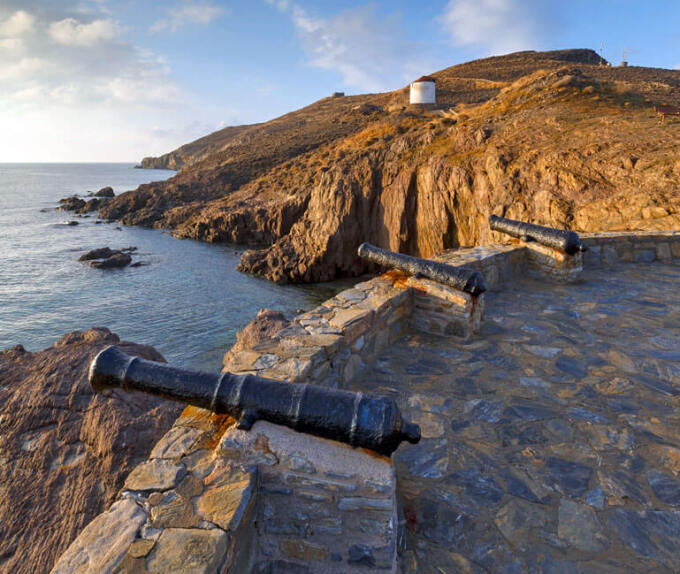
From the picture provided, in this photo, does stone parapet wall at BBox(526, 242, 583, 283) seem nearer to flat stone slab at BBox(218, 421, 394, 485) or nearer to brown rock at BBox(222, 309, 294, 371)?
brown rock at BBox(222, 309, 294, 371)

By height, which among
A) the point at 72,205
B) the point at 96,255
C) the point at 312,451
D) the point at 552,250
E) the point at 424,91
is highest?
the point at 424,91

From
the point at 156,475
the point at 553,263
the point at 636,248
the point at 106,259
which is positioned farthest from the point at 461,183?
the point at 106,259

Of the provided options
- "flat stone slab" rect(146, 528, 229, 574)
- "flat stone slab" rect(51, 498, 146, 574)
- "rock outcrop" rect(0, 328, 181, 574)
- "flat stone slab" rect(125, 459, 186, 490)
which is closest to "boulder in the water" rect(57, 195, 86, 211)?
"rock outcrop" rect(0, 328, 181, 574)

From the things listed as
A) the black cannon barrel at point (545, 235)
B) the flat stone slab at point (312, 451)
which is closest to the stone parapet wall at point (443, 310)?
the black cannon barrel at point (545, 235)

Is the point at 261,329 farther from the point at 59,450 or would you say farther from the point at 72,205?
the point at 72,205

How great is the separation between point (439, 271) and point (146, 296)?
65.6 feet

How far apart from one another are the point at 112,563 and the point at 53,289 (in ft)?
82.0

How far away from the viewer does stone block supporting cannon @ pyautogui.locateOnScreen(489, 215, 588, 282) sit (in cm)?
614

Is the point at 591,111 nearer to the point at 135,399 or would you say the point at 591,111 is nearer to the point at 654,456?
the point at 654,456

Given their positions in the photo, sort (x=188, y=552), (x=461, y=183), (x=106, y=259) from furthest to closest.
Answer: (x=106, y=259)
(x=461, y=183)
(x=188, y=552)

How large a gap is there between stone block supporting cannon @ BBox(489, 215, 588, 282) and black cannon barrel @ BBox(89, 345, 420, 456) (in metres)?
5.15

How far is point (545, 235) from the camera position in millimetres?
6426

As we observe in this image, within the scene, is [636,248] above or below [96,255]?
above

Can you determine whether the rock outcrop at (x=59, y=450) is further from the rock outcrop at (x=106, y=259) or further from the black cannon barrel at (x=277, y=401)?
the rock outcrop at (x=106, y=259)
